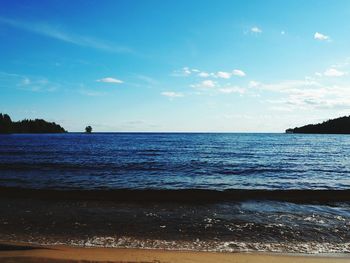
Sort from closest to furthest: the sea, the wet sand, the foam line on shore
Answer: the wet sand → the sea → the foam line on shore

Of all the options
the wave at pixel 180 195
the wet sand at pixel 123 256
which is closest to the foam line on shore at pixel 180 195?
the wave at pixel 180 195

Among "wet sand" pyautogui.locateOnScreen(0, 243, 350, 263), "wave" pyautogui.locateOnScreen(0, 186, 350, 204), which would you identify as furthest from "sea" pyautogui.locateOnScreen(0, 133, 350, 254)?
"wet sand" pyautogui.locateOnScreen(0, 243, 350, 263)

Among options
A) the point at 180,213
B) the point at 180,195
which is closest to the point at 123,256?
the point at 180,213

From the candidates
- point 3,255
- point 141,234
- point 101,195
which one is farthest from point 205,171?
point 3,255

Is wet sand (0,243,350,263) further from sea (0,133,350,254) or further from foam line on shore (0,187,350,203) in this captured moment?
foam line on shore (0,187,350,203)

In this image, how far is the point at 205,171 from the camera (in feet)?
93.7

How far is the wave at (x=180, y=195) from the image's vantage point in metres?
16.8

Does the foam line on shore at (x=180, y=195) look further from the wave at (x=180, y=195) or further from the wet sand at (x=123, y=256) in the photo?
the wet sand at (x=123, y=256)

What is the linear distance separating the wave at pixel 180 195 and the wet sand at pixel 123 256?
313 inches

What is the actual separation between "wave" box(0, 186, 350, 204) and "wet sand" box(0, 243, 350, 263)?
313 inches

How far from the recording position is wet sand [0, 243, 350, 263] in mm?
7359

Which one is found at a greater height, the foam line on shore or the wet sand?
the wet sand

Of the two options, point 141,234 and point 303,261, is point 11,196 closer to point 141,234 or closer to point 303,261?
point 141,234

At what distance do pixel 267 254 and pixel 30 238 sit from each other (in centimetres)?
753
